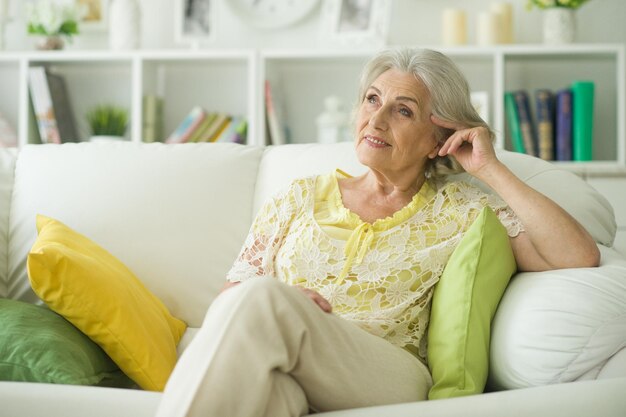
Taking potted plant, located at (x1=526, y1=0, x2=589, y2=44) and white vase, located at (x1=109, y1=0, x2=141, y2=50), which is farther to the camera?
white vase, located at (x1=109, y1=0, x2=141, y2=50)

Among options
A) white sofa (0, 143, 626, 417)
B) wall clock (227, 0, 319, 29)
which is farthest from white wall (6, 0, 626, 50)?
white sofa (0, 143, 626, 417)

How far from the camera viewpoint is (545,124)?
131 inches

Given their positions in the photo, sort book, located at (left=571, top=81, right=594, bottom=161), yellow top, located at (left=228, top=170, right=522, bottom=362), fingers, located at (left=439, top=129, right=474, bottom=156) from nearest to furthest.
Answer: yellow top, located at (left=228, top=170, right=522, bottom=362) < fingers, located at (left=439, top=129, right=474, bottom=156) < book, located at (left=571, top=81, right=594, bottom=161)

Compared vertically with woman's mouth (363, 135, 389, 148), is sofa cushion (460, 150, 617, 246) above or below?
below

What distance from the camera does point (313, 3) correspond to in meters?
3.61

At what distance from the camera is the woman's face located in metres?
1.94

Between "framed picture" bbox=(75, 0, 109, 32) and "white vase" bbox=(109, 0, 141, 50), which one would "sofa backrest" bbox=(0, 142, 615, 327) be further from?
"framed picture" bbox=(75, 0, 109, 32)

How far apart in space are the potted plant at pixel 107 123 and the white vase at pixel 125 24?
287 millimetres

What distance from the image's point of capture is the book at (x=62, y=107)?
141 inches

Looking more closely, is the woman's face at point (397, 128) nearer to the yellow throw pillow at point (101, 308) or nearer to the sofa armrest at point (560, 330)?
the sofa armrest at point (560, 330)

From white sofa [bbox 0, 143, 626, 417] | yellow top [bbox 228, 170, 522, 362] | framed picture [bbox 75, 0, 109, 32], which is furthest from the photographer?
framed picture [bbox 75, 0, 109, 32]

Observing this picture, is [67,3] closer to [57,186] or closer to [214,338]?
[57,186]

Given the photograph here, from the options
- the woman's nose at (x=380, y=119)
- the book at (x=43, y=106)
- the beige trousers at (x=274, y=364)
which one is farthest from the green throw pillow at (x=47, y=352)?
the book at (x=43, y=106)

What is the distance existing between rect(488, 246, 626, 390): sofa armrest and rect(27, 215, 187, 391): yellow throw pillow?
70 cm
